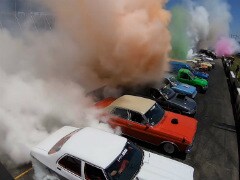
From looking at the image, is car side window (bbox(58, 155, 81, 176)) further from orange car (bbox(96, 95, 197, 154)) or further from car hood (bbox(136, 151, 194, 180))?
orange car (bbox(96, 95, 197, 154))

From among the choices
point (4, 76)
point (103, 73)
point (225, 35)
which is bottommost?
point (225, 35)

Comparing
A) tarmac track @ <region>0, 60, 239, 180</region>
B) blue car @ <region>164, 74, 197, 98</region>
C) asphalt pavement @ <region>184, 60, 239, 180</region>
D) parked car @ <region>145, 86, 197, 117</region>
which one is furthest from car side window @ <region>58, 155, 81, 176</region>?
blue car @ <region>164, 74, 197, 98</region>

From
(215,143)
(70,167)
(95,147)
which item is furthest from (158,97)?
(70,167)

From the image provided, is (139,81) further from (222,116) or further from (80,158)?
(80,158)

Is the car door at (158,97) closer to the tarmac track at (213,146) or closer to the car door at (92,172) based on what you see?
the tarmac track at (213,146)

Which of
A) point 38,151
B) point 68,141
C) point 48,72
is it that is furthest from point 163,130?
point 48,72

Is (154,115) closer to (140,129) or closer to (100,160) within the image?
(140,129)

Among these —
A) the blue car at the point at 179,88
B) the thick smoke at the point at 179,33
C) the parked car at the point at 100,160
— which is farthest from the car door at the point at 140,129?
the thick smoke at the point at 179,33

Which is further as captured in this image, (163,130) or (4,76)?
(4,76)
